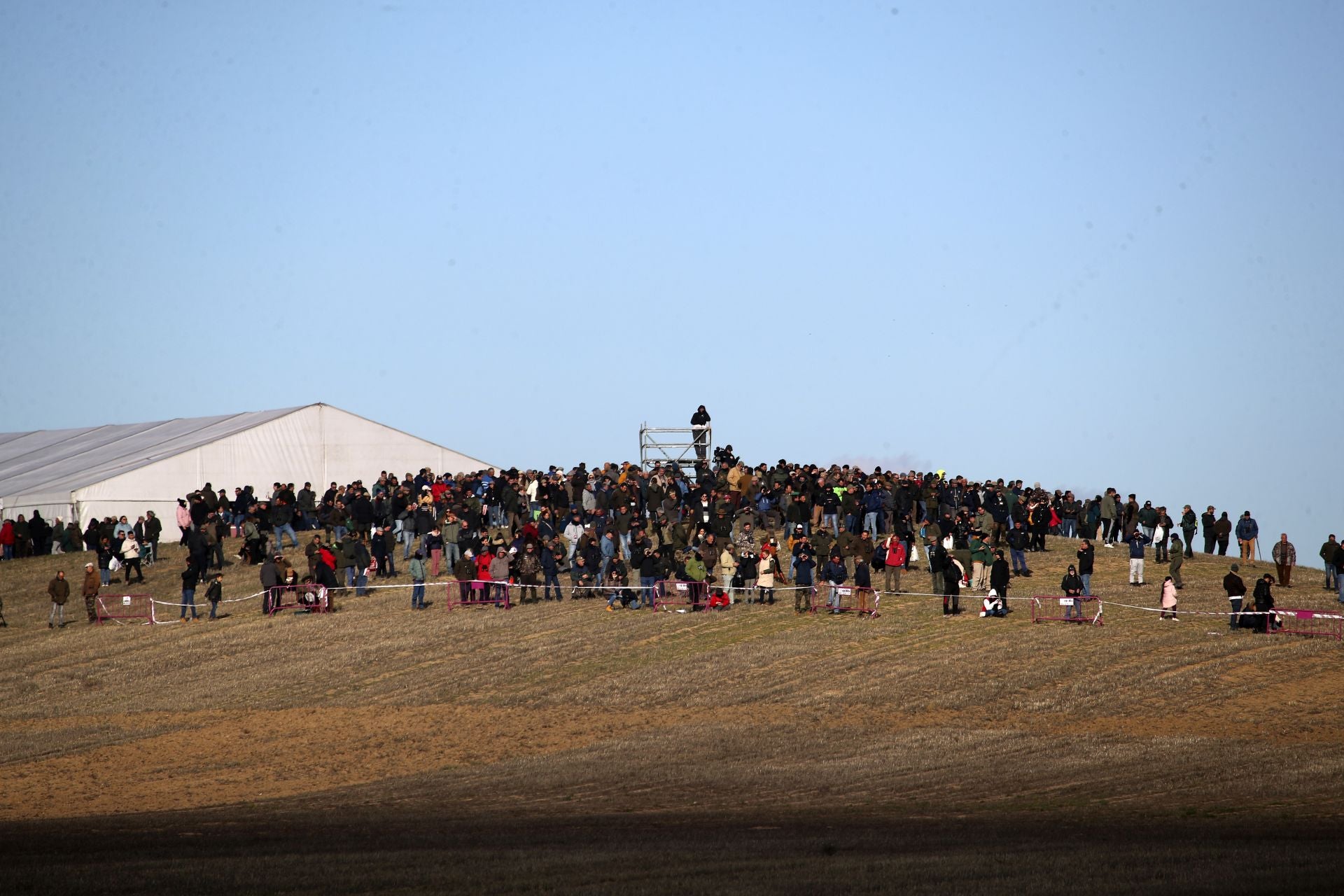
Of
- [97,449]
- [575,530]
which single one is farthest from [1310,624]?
[97,449]

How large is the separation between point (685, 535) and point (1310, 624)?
15.0 m

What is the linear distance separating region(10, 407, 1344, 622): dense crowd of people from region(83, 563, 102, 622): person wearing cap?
0.11m

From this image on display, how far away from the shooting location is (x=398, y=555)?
43.7 meters

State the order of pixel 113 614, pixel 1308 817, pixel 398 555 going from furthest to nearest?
pixel 398 555 → pixel 113 614 → pixel 1308 817

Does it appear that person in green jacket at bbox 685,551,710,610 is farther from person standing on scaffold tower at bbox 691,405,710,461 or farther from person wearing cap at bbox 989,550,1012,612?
person standing on scaffold tower at bbox 691,405,710,461

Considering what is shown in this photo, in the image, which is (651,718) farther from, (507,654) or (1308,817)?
(1308,817)

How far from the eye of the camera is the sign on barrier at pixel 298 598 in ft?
120

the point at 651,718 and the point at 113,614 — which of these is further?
the point at 113,614

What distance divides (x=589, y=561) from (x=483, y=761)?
39.5 feet

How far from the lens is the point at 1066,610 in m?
31.5

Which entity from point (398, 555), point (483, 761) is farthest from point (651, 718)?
point (398, 555)

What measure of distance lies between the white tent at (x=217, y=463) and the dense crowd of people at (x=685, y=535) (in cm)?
402

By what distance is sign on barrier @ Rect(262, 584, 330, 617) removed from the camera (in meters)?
36.6

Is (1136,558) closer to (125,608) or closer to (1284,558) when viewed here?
(1284,558)
